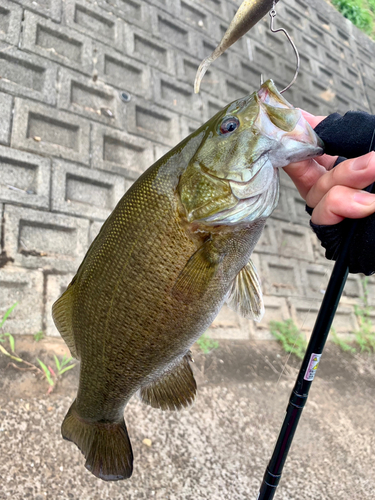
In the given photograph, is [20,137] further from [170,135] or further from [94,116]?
[170,135]

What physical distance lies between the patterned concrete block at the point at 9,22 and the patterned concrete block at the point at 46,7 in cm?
14

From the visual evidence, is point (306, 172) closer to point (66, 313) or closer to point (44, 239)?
point (66, 313)

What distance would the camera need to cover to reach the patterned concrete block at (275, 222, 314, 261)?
5.11 m

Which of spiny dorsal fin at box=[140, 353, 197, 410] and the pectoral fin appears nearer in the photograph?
the pectoral fin

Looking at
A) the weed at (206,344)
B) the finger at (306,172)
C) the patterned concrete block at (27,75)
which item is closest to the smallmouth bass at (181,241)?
the finger at (306,172)

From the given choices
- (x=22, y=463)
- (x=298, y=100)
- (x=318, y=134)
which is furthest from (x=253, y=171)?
(x=298, y=100)

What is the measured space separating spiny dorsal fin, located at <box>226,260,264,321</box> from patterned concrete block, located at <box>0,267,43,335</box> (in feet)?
6.66

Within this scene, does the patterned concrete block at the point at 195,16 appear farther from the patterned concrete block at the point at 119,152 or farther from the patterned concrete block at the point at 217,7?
the patterned concrete block at the point at 119,152

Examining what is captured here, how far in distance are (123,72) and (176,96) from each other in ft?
2.33

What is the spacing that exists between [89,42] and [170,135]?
1.26 metres

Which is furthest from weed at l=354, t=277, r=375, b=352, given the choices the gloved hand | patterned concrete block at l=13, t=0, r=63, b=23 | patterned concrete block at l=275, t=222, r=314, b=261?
patterned concrete block at l=13, t=0, r=63, b=23

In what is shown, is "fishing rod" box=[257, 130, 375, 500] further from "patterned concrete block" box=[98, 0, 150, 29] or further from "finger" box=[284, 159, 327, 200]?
"patterned concrete block" box=[98, 0, 150, 29]

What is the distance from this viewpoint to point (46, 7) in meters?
3.83

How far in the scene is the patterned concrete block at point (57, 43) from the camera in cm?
365
